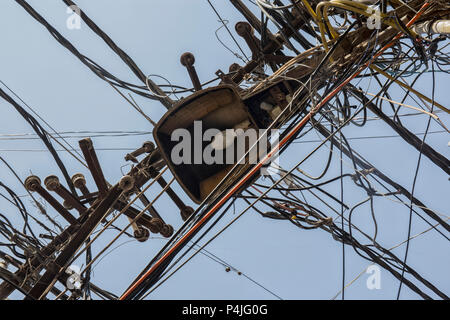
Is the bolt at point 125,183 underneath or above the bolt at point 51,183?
underneath

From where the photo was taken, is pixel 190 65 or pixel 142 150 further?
pixel 142 150

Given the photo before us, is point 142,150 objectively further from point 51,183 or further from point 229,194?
point 229,194

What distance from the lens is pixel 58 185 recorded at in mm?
4570

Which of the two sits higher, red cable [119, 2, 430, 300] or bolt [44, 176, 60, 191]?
bolt [44, 176, 60, 191]

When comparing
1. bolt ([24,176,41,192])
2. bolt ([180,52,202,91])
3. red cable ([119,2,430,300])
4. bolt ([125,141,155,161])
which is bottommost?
red cable ([119,2,430,300])

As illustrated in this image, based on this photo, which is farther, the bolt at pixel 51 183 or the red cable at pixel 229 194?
the bolt at pixel 51 183

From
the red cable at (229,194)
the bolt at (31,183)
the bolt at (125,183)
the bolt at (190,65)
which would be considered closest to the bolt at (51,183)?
the bolt at (31,183)

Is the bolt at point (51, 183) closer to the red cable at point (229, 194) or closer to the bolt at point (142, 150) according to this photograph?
the bolt at point (142, 150)

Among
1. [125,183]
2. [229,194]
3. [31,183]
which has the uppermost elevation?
[31,183]

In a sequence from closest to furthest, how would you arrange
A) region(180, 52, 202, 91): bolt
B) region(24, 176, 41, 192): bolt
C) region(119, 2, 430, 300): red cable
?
region(119, 2, 430, 300): red cable → region(180, 52, 202, 91): bolt → region(24, 176, 41, 192): bolt

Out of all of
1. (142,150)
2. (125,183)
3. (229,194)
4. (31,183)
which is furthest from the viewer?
(142,150)

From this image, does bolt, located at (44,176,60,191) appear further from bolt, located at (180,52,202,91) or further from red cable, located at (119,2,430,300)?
red cable, located at (119,2,430,300)

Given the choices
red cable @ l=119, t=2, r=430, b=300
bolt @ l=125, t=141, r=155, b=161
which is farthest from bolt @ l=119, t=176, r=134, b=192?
red cable @ l=119, t=2, r=430, b=300

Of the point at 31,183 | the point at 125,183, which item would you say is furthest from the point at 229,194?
the point at 31,183
